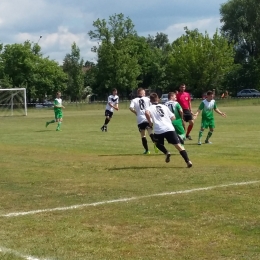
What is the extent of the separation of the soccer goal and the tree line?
29943 mm

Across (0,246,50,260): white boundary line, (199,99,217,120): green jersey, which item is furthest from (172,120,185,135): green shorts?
(0,246,50,260): white boundary line

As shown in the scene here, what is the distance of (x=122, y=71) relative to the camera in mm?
95938

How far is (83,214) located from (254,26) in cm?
8577

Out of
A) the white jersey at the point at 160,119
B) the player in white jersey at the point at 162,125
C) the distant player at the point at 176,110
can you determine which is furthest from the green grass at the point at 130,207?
the white jersey at the point at 160,119

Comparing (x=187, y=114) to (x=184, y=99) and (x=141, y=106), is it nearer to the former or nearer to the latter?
(x=184, y=99)

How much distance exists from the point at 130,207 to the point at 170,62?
85056 mm

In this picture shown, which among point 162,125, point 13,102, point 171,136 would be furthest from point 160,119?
point 13,102

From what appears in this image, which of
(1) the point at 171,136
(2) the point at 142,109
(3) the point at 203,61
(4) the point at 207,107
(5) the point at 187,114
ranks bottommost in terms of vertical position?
(5) the point at 187,114

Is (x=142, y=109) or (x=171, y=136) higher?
(x=142, y=109)

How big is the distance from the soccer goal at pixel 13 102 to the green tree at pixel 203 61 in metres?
34.9

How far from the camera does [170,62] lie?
9344 centimetres

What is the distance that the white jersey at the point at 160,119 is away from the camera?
13.8 metres

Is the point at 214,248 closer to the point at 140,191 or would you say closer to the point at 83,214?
the point at 83,214

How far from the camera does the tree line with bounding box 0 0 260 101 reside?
89000 millimetres
